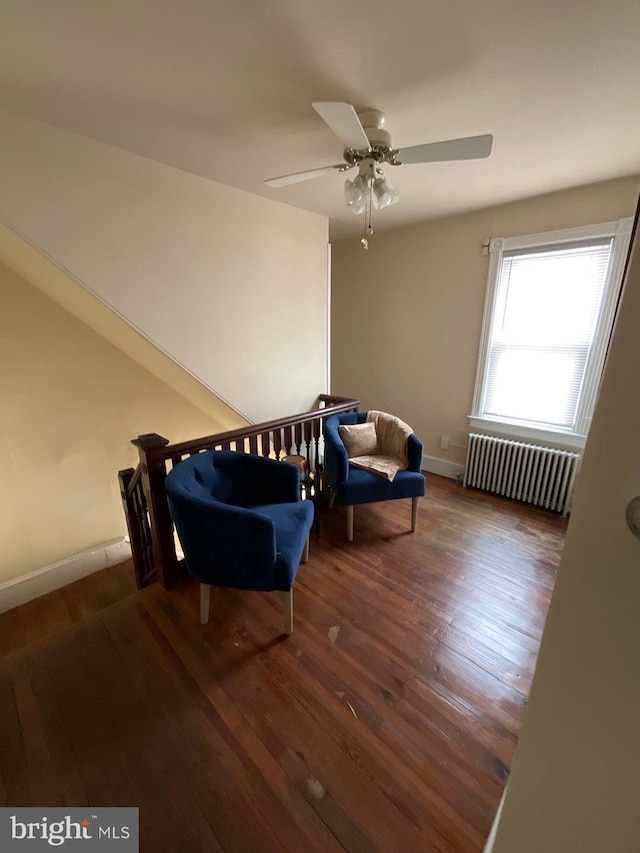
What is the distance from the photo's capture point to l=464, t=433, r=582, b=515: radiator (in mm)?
2783

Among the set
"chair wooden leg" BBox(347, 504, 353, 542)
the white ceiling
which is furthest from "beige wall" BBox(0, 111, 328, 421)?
"chair wooden leg" BBox(347, 504, 353, 542)

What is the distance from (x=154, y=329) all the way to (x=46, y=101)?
3.44 ft

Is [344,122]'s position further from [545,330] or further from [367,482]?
[545,330]

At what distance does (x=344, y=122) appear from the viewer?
1.29 metres

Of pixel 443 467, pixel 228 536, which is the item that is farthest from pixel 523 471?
pixel 228 536

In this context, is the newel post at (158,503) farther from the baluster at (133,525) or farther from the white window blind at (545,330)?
the white window blind at (545,330)

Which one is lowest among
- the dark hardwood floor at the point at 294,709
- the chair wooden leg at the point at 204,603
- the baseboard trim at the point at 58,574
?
the baseboard trim at the point at 58,574

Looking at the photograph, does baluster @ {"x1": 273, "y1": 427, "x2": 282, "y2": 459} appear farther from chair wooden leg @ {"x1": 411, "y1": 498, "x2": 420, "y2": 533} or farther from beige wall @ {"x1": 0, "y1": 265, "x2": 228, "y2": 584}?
beige wall @ {"x1": 0, "y1": 265, "x2": 228, "y2": 584}

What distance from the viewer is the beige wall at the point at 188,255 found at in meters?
1.61

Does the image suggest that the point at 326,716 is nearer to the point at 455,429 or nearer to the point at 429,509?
the point at 429,509

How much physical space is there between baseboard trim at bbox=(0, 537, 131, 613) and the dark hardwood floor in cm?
32

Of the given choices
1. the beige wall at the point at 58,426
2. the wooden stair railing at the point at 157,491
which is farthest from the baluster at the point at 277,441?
the beige wall at the point at 58,426

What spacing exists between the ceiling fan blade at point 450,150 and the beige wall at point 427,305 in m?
1.70

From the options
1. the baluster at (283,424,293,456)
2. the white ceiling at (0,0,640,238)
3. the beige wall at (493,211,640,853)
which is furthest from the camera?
the baluster at (283,424,293,456)
